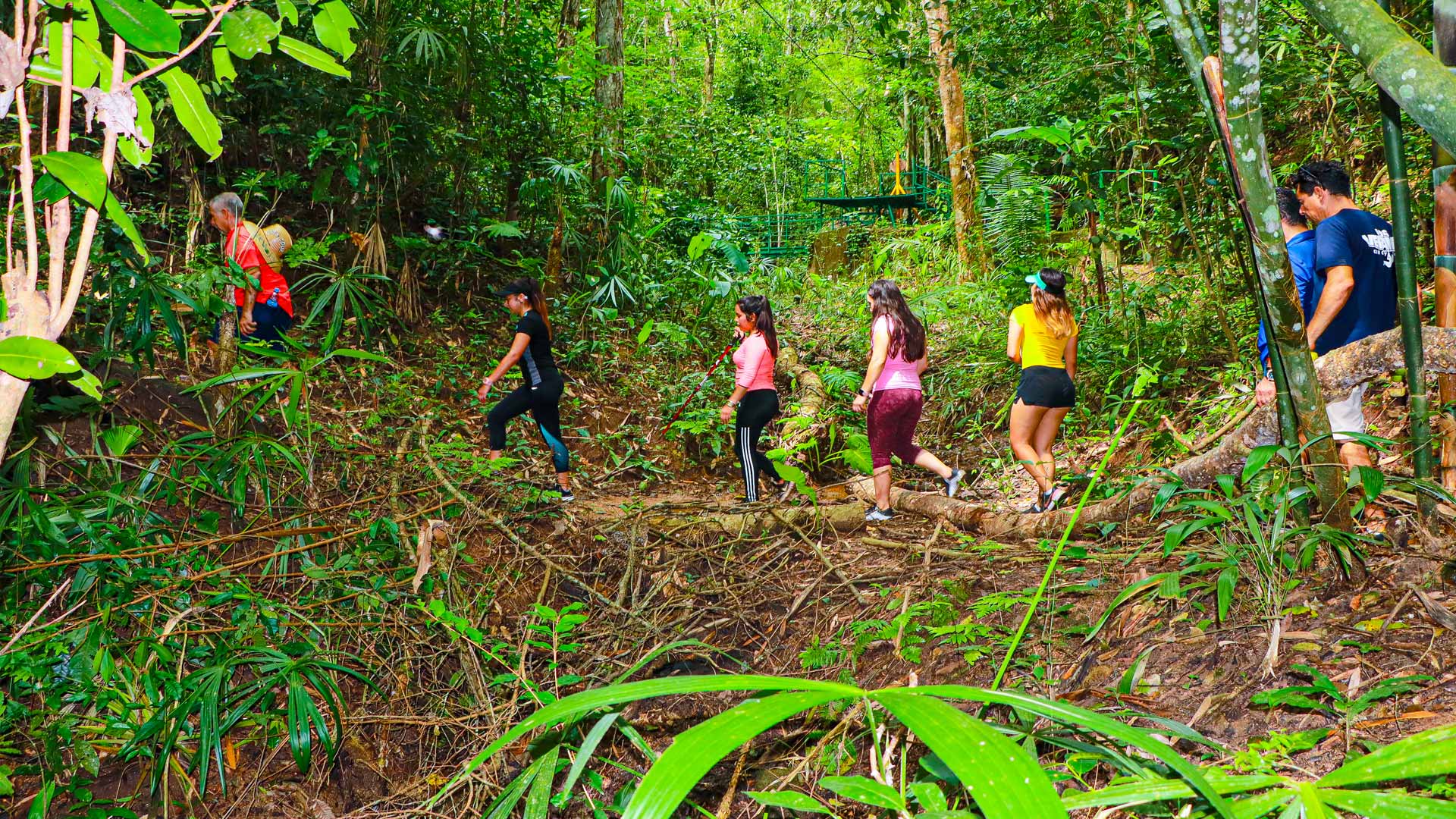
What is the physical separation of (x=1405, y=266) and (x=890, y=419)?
3212 millimetres

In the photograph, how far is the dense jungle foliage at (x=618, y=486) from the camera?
1358mm

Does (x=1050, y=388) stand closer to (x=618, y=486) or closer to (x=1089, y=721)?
(x=618, y=486)

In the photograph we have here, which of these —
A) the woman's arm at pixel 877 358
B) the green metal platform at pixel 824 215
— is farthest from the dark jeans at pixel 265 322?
the green metal platform at pixel 824 215

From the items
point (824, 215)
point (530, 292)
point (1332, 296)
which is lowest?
point (530, 292)

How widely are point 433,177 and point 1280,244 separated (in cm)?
819

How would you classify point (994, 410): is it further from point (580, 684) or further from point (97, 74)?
point (97, 74)

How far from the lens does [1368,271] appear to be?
349cm

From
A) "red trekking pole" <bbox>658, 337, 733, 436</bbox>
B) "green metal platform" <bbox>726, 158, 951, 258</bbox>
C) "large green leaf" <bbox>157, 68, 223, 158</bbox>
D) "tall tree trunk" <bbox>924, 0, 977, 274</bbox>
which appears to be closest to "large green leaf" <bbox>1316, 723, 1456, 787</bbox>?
"large green leaf" <bbox>157, 68, 223, 158</bbox>

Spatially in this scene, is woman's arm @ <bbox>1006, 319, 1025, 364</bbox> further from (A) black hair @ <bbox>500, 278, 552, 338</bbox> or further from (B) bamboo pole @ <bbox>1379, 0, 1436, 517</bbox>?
(A) black hair @ <bbox>500, 278, 552, 338</bbox>

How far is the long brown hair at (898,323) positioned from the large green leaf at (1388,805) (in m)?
4.43

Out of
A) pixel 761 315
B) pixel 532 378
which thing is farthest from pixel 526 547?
pixel 761 315

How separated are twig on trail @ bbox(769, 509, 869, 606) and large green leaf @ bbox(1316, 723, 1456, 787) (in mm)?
2830

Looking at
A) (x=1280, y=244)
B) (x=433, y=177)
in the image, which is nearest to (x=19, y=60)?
(x=1280, y=244)

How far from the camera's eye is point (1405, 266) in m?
2.48
